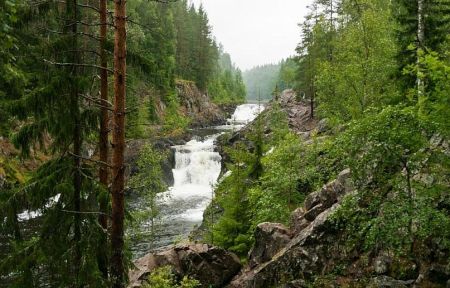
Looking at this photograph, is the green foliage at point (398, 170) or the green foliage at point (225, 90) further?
the green foliage at point (225, 90)

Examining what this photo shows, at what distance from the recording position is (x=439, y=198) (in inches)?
377

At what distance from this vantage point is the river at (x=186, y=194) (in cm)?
2667

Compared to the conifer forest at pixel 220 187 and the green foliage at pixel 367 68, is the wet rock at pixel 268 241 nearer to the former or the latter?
the conifer forest at pixel 220 187

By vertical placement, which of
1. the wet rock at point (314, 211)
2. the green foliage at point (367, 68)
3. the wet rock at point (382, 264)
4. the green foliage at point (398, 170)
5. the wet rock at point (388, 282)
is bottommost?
the wet rock at point (388, 282)

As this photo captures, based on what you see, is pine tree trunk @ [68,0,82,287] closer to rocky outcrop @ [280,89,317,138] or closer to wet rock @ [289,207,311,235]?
wet rock @ [289,207,311,235]

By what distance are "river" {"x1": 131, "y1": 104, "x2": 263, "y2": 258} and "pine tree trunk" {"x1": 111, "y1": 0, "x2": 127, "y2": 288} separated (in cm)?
1430

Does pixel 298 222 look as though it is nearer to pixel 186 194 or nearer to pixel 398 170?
pixel 398 170

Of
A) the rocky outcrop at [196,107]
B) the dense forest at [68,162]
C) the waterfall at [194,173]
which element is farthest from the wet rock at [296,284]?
the rocky outcrop at [196,107]

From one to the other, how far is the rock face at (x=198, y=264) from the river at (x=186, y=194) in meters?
7.99

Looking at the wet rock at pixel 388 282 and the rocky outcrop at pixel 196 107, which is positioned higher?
the rocky outcrop at pixel 196 107

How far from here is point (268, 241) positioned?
14219mm

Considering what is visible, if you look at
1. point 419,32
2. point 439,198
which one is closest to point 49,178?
point 439,198

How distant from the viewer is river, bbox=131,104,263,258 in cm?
A: 2667

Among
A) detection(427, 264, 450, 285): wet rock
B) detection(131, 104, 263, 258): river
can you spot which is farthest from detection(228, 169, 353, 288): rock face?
detection(131, 104, 263, 258): river
